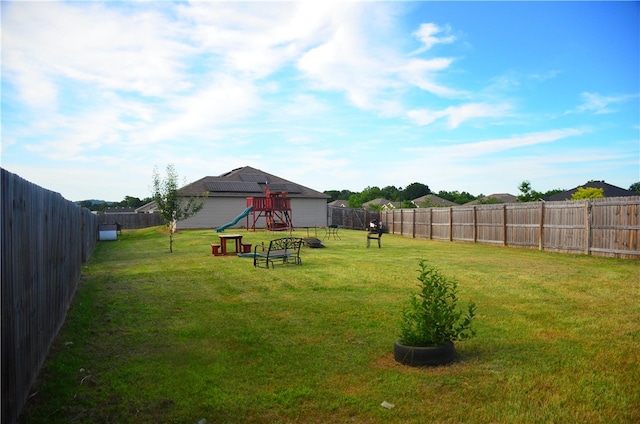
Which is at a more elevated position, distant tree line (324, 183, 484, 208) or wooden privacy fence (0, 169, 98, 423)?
distant tree line (324, 183, 484, 208)

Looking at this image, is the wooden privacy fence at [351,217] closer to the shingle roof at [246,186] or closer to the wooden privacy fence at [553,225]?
the shingle roof at [246,186]

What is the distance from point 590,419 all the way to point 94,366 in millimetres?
5184

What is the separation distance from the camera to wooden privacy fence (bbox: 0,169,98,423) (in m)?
3.87

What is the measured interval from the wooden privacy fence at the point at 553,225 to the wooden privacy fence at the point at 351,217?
11.9 metres

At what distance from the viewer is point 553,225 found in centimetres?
1861

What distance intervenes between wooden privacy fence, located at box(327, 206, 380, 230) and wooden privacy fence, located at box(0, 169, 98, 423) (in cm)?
3260

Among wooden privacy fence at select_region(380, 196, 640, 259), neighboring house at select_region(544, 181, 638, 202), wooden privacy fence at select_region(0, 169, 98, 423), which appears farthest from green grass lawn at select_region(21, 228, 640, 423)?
neighboring house at select_region(544, 181, 638, 202)

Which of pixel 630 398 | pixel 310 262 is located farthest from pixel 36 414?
pixel 310 262

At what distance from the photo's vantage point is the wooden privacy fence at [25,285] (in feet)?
12.7

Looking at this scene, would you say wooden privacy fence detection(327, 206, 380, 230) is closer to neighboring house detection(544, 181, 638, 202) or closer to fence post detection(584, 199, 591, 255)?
neighboring house detection(544, 181, 638, 202)

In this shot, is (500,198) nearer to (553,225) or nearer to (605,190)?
(605,190)

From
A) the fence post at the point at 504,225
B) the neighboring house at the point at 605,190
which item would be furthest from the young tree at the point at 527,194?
the fence post at the point at 504,225

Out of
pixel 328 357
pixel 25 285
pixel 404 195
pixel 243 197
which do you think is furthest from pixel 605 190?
pixel 404 195

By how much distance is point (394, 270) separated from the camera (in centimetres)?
1341
